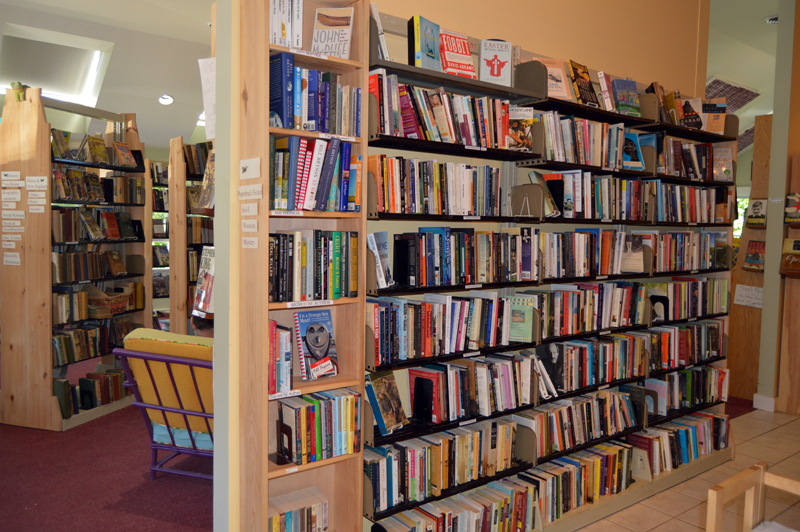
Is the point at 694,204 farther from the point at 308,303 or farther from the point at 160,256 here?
the point at 160,256

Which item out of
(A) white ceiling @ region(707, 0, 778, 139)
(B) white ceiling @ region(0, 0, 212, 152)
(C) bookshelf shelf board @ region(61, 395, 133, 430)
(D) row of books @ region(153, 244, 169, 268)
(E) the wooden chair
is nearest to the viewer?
(E) the wooden chair

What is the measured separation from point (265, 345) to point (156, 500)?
5.97ft

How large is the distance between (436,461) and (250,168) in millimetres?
1547

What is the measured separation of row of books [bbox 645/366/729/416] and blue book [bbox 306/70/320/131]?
2945 millimetres

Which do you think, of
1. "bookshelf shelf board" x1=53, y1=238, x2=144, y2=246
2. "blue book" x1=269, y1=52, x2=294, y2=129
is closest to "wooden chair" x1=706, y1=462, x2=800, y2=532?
"blue book" x1=269, y1=52, x2=294, y2=129

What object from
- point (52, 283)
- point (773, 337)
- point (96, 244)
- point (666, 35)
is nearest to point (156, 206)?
point (96, 244)

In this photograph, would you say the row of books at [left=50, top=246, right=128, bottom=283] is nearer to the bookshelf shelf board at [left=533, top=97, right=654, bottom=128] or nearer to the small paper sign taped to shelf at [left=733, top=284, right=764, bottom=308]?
the bookshelf shelf board at [left=533, top=97, right=654, bottom=128]

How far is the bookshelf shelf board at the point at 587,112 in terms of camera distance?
9.91 feet

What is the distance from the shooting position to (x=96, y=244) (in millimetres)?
5125

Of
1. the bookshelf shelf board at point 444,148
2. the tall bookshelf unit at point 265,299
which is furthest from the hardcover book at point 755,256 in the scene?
the tall bookshelf unit at point 265,299

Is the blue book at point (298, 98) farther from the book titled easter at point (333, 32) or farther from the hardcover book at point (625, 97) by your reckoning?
the hardcover book at point (625, 97)

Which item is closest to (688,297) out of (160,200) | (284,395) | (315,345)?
(315,345)

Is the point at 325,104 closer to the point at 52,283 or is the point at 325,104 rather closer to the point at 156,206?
the point at 52,283

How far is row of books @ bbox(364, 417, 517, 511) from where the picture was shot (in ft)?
7.93
